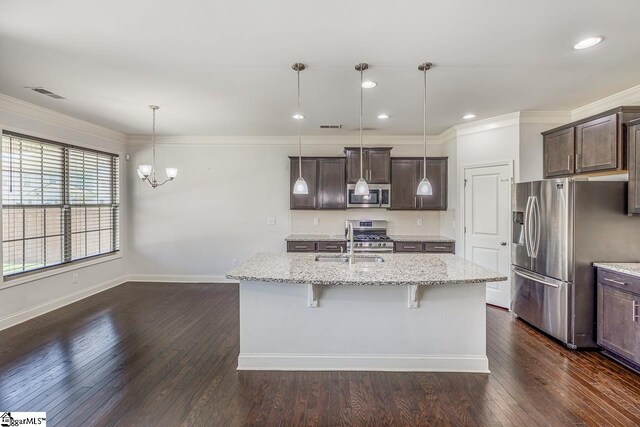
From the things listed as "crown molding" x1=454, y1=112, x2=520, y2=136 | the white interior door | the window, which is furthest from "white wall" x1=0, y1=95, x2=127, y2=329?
the white interior door

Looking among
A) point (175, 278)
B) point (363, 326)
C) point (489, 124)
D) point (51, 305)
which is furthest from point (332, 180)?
point (51, 305)

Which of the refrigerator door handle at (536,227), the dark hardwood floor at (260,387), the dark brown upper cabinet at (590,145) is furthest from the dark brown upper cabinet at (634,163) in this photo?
the dark hardwood floor at (260,387)

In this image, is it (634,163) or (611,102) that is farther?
(611,102)

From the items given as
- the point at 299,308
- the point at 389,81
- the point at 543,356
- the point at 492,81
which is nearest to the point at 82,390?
the point at 299,308

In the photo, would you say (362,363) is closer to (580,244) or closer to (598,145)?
(580,244)

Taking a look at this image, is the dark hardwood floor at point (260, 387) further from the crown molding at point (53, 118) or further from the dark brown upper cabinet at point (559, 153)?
the crown molding at point (53, 118)

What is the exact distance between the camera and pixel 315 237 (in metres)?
5.32

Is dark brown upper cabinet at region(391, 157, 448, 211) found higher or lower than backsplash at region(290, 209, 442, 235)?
higher

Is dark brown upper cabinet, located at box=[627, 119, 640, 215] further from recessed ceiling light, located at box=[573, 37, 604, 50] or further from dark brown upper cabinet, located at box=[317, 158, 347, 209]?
dark brown upper cabinet, located at box=[317, 158, 347, 209]

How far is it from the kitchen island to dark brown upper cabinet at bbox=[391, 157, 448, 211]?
2.64 meters

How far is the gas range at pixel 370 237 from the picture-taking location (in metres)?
5.10

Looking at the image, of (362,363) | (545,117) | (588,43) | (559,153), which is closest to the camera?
→ (588,43)

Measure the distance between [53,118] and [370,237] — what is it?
4.81 m

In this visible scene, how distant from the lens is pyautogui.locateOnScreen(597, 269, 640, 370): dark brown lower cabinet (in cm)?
273
